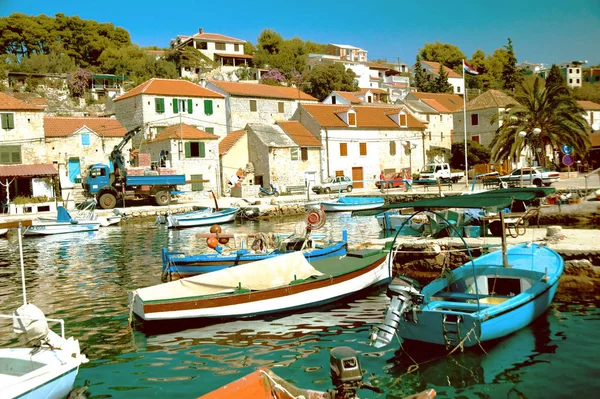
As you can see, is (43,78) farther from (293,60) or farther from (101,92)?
(293,60)

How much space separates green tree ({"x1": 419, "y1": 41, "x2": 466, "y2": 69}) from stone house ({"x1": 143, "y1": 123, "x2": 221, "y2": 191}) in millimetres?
78431

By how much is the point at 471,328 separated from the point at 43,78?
67078 mm

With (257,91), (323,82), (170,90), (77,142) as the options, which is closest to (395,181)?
(257,91)

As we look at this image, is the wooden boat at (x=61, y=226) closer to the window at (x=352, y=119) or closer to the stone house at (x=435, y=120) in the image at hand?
the window at (x=352, y=119)

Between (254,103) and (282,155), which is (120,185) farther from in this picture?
(254,103)

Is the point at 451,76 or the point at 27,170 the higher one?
the point at 451,76

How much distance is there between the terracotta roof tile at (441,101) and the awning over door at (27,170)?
44.7 meters

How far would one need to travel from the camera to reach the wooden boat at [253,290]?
1182cm

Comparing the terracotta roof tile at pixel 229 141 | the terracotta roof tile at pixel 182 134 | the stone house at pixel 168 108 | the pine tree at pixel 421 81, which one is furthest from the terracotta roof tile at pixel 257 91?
the pine tree at pixel 421 81

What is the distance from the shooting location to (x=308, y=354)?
405 inches

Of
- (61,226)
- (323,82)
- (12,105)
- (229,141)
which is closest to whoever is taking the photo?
(61,226)

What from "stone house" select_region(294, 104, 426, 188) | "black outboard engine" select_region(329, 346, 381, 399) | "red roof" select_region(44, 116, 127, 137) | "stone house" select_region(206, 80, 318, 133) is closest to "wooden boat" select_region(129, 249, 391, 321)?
"black outboard engine" select_region(329, 346, 381, 399)

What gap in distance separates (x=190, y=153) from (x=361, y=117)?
61.6 ft

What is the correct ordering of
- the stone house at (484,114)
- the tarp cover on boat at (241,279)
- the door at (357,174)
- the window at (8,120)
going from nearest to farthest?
the tarp cover on boat at (241,279) → the window at (8,120) → the door at (357,174) → the stone house at (484,114)
